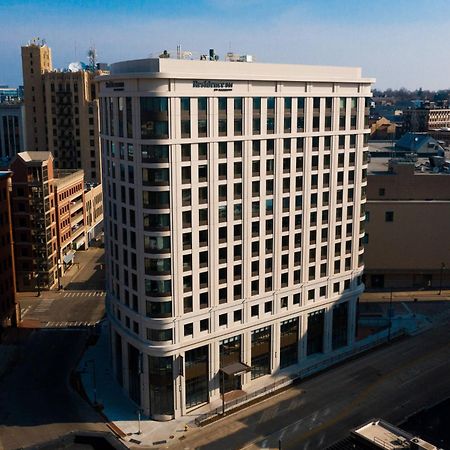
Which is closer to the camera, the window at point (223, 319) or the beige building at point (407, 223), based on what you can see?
the window at point (223, 319)

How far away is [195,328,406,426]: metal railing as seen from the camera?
72.9m

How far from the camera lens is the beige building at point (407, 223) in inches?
4483

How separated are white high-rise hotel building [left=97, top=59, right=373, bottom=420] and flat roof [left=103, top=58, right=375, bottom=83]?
0.53 ft

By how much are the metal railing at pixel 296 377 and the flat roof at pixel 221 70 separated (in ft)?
133

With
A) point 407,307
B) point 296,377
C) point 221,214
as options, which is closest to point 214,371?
point 296,377

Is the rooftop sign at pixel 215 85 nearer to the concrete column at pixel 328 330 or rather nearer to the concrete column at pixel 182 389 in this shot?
the concrete column at pixel 182 389

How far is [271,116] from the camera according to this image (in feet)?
245

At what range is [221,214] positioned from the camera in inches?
2867

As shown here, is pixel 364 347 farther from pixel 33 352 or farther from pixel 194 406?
pixel 33 352

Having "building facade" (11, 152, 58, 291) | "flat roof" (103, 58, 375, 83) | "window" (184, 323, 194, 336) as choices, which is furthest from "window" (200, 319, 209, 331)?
"building facade" (11, 152, 58, 291)

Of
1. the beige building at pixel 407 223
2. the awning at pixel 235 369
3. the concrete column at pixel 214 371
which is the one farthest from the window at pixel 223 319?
the beige building at pixel 407 223

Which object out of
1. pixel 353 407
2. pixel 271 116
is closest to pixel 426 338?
pixel 353 407

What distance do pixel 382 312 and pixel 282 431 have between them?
43.3m

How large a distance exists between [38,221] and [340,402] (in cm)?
6923
